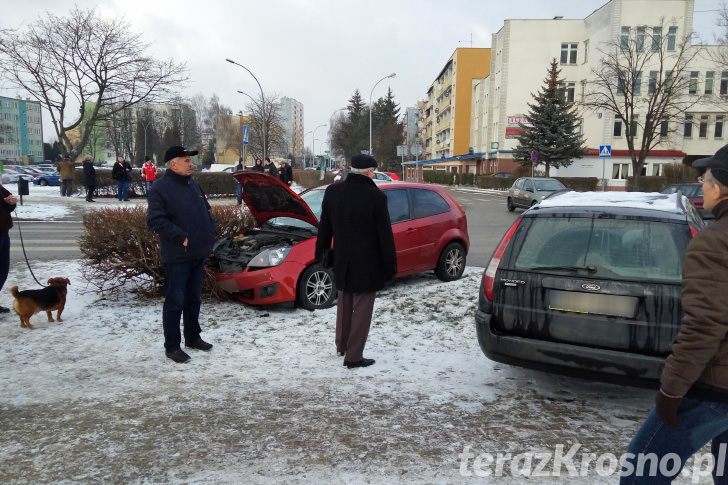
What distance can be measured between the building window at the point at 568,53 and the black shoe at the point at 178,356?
55.7 meters

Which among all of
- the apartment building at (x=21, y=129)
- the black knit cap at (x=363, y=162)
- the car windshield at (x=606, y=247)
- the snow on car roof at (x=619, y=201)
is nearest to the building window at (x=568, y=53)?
the snow on car roof at (x=619, y=201)

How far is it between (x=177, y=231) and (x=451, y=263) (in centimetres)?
447

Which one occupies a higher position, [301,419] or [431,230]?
[431,230]

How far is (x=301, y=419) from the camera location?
3.59 metres

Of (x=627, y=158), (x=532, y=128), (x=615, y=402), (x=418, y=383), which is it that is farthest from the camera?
(x=627, y=158)

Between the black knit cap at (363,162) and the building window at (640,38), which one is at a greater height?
the building window at (640,38)

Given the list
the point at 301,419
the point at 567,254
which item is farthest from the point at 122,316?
the point at 567,254

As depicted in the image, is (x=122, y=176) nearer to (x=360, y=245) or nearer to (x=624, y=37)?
(x=360, y=245)

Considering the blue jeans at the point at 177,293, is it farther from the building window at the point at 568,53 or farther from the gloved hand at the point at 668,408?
the building window at the point at 568,53

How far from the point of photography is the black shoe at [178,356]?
4.60 meters

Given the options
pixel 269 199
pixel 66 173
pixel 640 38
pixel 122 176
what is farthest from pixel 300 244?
pixel 640 38

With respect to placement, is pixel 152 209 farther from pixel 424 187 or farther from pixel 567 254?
pixel 424 187

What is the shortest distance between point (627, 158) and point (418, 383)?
49977 mm

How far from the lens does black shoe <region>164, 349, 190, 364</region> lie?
4602mm
